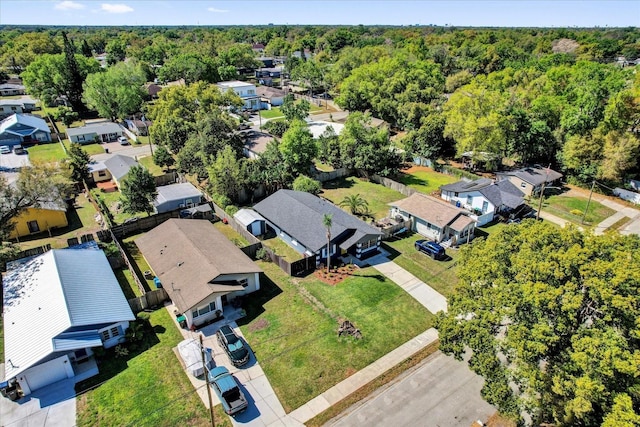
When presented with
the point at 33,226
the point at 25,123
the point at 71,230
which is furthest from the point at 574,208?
the point at 25,123

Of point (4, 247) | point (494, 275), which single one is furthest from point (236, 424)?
point (4, 247)

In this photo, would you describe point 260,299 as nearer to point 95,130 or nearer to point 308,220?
point 308,220

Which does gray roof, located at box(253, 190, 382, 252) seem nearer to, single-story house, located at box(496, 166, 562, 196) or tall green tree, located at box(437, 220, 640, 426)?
tall green tree, located at box(437, 220, 640, 426)

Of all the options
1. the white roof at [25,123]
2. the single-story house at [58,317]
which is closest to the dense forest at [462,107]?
the white roof at [25,123]

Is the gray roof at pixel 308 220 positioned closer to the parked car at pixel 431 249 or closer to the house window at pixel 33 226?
the parked car at pixel 431 249

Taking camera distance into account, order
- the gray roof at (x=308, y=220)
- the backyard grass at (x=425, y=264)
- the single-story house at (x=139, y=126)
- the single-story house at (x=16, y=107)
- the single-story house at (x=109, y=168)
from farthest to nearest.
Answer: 1. the single-story house at (x=16, y=107)
2. the single-story house at (x=139, y=126)
3. the single-story house at (x=109, y=168)
4. the gray roof at (x=308, y=220)
5. the backyard grass at (x=425, y=264)

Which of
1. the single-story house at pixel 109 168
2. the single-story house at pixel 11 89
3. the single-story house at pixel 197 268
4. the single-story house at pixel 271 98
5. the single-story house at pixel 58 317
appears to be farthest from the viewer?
the single-story house at pixel 11 89

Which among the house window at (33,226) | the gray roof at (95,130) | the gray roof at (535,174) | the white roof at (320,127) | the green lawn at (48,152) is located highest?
the gray roof at (95,130)
